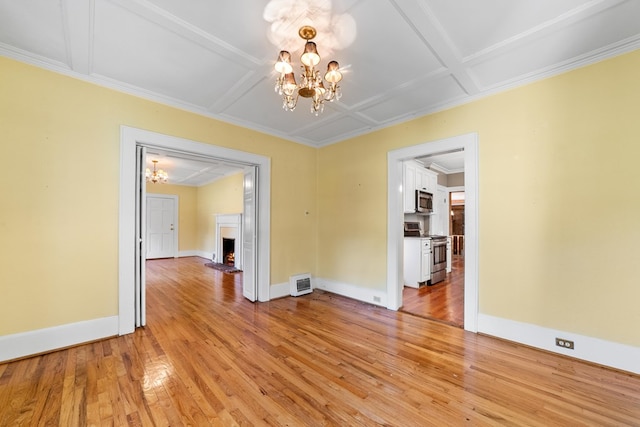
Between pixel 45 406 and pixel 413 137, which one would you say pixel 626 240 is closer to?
pixel 413 137

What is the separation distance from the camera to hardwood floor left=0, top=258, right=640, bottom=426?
5.32 feet

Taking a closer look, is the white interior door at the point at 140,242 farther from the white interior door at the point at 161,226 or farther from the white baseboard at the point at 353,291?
the white interior door at the point at 161,226

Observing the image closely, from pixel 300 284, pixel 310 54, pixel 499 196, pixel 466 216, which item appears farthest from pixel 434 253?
pixel 310 54

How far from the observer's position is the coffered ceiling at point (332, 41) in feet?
5.75

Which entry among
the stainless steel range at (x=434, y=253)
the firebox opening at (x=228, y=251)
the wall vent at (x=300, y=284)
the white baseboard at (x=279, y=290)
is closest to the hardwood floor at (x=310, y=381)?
the white baseboard at (x=279, y=290)

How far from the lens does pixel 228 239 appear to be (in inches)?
298

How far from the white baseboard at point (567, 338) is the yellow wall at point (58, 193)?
4141 millimetres

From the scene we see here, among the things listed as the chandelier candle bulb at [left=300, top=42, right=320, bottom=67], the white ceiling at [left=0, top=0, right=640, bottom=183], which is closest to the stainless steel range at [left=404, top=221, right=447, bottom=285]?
the white ceiling at [left=0, top=0, right=640, bottom=183]

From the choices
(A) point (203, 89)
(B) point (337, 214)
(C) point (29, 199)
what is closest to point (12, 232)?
(C) point (29, 199)

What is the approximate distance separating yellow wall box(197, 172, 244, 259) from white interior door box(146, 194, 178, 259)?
851 millimetres

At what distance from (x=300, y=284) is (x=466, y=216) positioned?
2.75 metres

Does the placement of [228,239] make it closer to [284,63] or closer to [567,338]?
[284,63]

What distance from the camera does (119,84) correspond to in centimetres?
273

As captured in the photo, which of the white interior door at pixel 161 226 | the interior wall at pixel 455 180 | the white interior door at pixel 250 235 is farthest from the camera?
the white interior door at pixel 161 226
